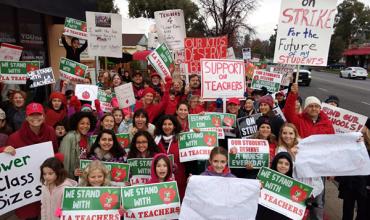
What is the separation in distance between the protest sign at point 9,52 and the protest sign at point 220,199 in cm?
491

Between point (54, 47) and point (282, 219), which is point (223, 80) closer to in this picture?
point (282, 219)

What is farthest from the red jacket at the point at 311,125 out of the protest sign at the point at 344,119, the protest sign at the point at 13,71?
the protest sign at the point at 13,71

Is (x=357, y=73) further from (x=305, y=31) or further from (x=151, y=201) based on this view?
(x=151, y=201)

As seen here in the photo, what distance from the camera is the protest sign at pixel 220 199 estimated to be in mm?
3436

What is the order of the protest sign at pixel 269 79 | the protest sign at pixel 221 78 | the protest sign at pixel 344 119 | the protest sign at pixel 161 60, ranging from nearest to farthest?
1. the protest sign at pixel 344 119
2. the protest sign at pixel 221 78
3. the protest sign at pixel 161 60
4. the protest sign at pixel 269 79

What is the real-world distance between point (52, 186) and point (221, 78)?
335 centimetres

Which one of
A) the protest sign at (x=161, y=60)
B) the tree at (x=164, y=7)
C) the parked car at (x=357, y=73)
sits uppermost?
the tree at (x=164, y=7)

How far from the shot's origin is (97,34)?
26.9 ft

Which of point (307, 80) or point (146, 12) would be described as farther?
point (146, 12)

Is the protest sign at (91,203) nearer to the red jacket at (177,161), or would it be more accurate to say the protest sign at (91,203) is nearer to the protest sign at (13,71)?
the red jacket at (177,161)

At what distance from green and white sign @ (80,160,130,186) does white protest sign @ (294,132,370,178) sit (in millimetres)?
1964

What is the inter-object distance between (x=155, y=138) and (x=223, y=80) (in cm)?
184

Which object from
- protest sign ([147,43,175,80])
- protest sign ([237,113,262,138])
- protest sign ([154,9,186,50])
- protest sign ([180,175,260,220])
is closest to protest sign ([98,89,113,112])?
protest sign ([147,43,175,80])

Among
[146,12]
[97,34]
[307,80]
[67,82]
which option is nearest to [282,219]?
[67,82]
